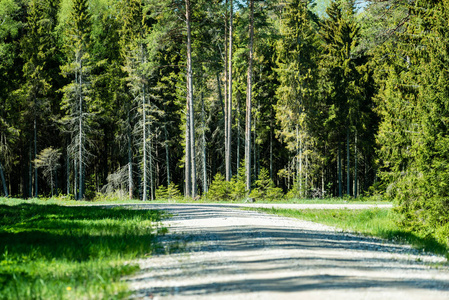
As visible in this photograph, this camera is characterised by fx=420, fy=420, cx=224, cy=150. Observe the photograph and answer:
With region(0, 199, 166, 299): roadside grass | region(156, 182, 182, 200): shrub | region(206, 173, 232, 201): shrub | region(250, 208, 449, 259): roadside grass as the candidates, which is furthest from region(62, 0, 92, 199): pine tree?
region(0, 199, 166, 299): roadside grass

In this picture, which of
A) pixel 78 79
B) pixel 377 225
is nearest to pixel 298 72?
pixel 78 79

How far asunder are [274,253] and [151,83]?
32666 mm

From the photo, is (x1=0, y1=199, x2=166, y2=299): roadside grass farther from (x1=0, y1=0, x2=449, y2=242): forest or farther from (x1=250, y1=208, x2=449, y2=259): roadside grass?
(x1=0, y1=0, x2=449, y2=242): forest

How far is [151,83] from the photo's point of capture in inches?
1476

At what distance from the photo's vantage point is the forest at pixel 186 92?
2814 cm

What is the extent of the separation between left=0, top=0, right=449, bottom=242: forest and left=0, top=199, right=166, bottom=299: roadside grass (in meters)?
15.9

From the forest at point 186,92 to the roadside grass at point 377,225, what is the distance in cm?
961

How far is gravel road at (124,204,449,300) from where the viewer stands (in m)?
4.48

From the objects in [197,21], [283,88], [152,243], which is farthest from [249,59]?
[152,243]

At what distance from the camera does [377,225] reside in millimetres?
12203

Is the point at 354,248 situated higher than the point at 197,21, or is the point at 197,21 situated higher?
the point at 197,21

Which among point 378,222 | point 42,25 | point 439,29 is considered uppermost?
point 42,25

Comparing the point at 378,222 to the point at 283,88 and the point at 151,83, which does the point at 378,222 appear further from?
the point at 151,83

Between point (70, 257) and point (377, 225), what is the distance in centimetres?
887
